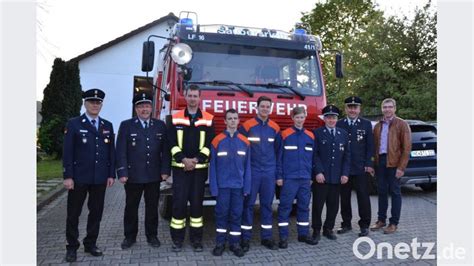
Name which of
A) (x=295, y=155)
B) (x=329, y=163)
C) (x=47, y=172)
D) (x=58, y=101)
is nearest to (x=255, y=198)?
(x=295, y=155)

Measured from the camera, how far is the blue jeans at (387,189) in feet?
18.2

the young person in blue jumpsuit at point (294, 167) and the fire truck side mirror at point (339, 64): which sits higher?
Answer: the fire truck side mirror at point (339, 64)

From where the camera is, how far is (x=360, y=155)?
17.8ft

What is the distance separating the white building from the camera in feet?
57.4

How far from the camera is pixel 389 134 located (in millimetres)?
5535

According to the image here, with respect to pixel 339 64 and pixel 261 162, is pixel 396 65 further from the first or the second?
pixel 261 162

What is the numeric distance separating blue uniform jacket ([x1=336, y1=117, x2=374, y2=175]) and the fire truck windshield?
2.44 feet

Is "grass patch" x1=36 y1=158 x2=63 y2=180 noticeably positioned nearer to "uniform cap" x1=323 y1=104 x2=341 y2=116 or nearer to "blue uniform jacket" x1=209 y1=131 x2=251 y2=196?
"blue uniform jacket" x1=209 y1=131 x2=251 y2=196

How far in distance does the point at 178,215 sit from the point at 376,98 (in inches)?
672

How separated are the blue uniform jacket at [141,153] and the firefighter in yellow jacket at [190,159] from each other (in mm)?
170

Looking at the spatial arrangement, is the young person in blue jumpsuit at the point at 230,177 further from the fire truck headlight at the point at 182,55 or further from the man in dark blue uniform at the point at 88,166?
the man in dark blue uniform at the point at 88,166

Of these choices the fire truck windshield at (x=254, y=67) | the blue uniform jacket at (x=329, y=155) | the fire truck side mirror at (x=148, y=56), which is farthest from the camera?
the fire truck side mirror at (x=148, y=56)

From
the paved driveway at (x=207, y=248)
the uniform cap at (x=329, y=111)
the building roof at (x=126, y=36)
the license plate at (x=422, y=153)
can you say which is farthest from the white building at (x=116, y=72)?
the uniform cap at (x=329, y=111)

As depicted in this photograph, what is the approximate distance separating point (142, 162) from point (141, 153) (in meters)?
0.11
